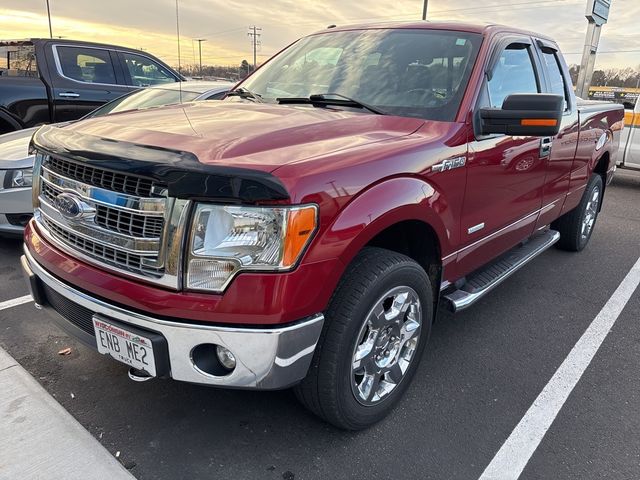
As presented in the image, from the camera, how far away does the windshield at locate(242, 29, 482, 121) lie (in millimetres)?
2852

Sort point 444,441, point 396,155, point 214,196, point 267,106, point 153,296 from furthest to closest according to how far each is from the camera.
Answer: point 267,106 < point 444,441 < point 396,155 < point 153,296 < point 214,196

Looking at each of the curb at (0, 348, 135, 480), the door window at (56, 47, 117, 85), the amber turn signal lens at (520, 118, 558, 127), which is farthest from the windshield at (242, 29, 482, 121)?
the door window at (56, 47, 117, 85)

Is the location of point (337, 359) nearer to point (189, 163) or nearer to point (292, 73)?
point (189, 163)

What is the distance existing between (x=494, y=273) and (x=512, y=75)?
4.24 feet

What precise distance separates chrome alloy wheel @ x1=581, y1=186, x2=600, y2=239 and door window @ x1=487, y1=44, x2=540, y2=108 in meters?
1.97

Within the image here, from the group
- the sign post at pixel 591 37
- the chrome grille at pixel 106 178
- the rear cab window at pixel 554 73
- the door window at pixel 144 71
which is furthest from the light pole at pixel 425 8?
the chrome grille at pixel 106 178

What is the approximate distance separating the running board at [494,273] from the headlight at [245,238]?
1.39 meters

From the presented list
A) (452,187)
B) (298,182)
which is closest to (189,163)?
(298,182)

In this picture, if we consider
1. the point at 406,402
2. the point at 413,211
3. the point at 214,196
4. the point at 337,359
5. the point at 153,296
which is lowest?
the point at 406,402

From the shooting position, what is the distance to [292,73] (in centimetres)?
346

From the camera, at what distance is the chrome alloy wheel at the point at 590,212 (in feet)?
17.0

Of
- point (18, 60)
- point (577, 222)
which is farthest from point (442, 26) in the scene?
point (18, 60)

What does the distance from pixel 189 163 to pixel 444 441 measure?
5.63ft

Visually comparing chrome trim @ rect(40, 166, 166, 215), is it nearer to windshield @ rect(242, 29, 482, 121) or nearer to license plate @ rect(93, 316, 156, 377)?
license plate @ rect(93, 316, 156, 377)
